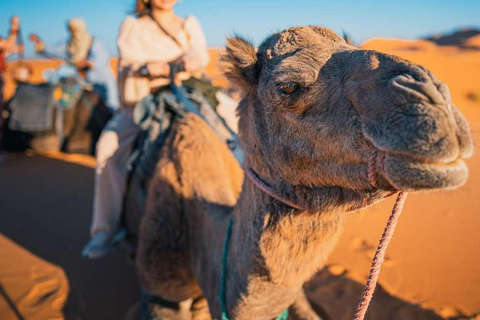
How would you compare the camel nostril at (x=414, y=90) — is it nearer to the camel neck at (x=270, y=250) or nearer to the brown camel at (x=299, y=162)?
the brown camel at (x=299, y=162)

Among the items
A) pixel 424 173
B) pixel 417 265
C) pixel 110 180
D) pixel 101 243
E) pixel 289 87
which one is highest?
pixel 289 87

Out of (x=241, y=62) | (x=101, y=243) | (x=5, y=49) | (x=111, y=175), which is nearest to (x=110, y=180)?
(x=111, y=175)

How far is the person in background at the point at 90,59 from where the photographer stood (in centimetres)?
787

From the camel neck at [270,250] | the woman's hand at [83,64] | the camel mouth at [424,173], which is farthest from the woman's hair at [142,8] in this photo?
the woman's hand at [83,64]

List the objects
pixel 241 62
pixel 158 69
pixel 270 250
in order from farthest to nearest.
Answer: pixel 158 69
pixel 241 62
pixel 270 250

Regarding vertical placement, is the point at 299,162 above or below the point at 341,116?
below

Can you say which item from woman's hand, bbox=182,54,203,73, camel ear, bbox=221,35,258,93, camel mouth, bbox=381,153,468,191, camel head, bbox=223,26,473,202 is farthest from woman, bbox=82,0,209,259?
camel mouth, bbox=381,153,468,191

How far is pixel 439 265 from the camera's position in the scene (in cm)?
354

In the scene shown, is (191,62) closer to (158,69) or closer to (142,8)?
(158,69)

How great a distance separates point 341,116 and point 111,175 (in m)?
2.56

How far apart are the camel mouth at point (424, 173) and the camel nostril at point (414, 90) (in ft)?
0.49

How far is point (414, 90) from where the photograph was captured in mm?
876

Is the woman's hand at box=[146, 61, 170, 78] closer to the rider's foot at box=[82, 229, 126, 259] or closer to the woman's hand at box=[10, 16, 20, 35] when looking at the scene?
the rider's foot at box=[82, 229, 126, 259]

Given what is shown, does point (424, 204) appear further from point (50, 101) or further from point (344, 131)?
point (50, 101)
